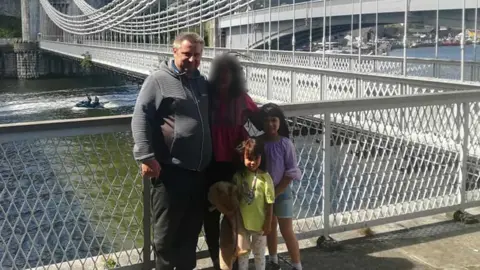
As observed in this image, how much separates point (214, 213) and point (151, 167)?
0.46 metres

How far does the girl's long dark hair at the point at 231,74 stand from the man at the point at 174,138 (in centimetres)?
5

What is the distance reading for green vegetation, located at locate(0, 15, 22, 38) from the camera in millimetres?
72188

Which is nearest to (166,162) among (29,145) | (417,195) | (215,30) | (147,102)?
(147,102)

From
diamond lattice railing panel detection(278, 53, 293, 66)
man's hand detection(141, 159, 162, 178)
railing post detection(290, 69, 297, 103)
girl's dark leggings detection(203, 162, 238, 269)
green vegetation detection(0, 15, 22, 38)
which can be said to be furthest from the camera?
green vegetation detection(0, 15, 22, 38)

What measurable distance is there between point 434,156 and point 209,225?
1854mm

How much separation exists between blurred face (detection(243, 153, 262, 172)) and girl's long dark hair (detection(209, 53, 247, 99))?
0.27m

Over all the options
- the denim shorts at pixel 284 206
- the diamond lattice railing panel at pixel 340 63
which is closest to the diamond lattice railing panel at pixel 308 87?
the diamond lattice railing panel at pixel 340 63

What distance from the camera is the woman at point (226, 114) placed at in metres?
2.87

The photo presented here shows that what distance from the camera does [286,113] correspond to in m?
3.46

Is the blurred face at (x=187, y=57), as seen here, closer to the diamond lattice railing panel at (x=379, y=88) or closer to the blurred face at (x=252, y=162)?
the blurred face at (x=252, y=162)

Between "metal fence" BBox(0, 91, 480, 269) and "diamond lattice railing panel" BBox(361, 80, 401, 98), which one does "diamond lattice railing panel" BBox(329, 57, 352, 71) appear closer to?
"diamond lattice railing panel" BBox(361, 80, 401, 98)

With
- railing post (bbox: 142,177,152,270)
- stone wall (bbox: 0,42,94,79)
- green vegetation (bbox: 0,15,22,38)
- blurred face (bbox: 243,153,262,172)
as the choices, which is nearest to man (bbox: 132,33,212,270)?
blurred face (bbox: 243,153,262,172)

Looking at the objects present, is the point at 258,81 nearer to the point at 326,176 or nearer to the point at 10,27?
the point at 326,176

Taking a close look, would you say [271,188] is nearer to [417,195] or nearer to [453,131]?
[417,195]
